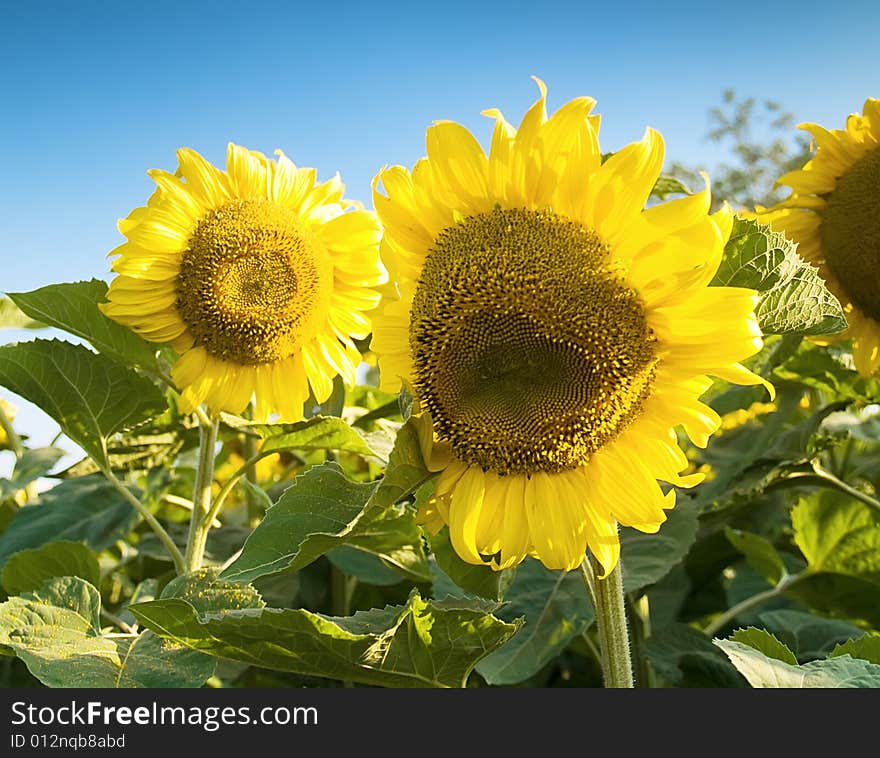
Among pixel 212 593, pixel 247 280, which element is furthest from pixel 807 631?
pixel 247 280

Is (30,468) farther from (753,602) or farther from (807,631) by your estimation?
(807,631)

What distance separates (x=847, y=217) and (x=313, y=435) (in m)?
1.25

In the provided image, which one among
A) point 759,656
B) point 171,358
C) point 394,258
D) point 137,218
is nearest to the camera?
point 759,656

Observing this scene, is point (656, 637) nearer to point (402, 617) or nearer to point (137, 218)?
point (402, 617)

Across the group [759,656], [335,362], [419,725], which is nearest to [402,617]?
[419,725]

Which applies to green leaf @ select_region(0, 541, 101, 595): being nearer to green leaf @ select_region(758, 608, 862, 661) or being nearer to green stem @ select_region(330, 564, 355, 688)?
green stem @ select_region(330, 564, 355, 688)

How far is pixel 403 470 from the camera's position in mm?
1336

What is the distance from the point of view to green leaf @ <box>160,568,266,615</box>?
163cm

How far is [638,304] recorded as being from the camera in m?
1.32

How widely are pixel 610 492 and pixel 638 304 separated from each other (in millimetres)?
269

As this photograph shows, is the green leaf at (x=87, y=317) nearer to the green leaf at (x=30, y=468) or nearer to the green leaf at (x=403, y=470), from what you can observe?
the green leaf at (x=30, y=468)

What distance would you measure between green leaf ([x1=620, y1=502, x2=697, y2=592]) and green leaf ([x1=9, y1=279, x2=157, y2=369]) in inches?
43.6

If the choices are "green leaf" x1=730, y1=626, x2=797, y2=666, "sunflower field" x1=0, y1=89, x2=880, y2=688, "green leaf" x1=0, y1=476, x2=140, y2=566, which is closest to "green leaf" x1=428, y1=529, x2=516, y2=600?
"sunflower field" x1=0, y1=89, x2=880, y2=688

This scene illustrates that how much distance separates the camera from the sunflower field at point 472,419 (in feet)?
4.33
